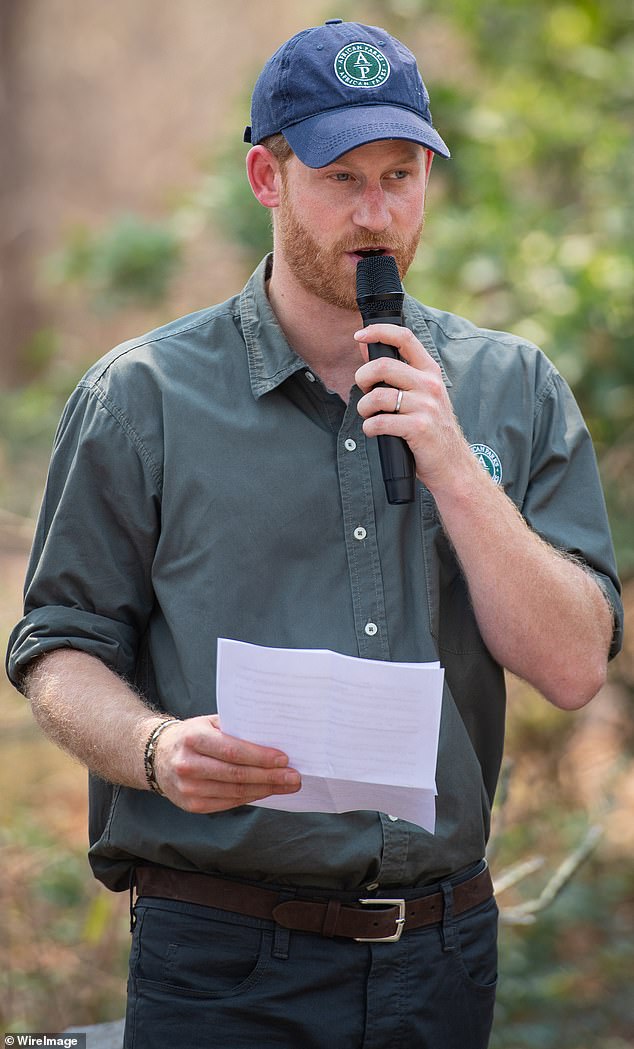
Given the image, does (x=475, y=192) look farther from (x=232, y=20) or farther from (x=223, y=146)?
(x=232, y=20)

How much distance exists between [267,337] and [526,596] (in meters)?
0.67

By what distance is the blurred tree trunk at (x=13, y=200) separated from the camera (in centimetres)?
1151

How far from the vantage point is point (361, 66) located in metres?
2.10

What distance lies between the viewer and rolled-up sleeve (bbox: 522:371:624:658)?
211 centimetres

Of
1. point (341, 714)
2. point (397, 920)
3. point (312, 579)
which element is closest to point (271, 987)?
point (397, 920)

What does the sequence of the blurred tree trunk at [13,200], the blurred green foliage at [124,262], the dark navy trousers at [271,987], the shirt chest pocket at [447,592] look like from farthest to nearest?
the blurred tree trunk at [13,200]
the blurred green foliage at [124,262]
the shirt chest pocket at [447,592]
the dark navy trousers at [271,987]

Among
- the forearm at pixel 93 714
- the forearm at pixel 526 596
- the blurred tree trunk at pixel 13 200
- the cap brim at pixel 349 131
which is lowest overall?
the forearm at pixel 93 714

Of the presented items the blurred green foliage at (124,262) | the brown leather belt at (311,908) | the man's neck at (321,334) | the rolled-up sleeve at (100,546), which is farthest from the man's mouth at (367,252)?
the blurred green foliage at (124,262)

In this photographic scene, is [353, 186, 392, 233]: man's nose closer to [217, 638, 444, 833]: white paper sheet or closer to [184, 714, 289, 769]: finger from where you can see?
[217, 638, 444, 833]: white paper sheet

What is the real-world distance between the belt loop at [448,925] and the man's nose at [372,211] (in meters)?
1.13

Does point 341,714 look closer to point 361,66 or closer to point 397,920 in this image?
point 397,920

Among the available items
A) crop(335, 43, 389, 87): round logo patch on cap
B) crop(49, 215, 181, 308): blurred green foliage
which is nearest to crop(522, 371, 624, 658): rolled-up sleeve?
crop(335, 43, 389, 87): round logo patch on cap

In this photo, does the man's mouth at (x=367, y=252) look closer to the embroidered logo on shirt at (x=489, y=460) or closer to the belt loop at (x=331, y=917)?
the embroidered logo on shirt at (x=489, y=460)

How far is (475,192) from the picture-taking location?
4762 mm
